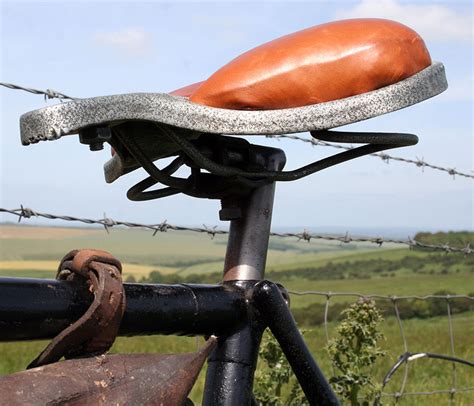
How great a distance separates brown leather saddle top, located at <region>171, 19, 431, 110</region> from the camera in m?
1.68

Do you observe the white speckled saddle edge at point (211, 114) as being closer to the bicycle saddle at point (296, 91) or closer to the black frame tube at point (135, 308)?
the bicycle saddle at point (296, 91)

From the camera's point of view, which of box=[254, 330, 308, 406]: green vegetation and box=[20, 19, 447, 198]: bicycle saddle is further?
box=[254, 330, 308, 406]: green vegetation

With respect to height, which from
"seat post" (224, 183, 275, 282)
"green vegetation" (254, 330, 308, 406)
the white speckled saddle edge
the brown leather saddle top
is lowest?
"green vegetation" (254, 330, 308, 406)

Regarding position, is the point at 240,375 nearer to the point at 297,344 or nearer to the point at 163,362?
the point at 297,344

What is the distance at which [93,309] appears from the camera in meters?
1.54

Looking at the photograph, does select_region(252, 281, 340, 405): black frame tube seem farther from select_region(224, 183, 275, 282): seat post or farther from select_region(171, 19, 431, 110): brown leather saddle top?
select_region(171, 19, 431, 110): brown leather saddle top

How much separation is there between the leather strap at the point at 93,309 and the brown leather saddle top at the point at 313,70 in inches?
13.4

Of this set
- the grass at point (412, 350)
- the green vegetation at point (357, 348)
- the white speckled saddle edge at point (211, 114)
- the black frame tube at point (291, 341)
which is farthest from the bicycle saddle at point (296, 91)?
the grass at point (412, 350)

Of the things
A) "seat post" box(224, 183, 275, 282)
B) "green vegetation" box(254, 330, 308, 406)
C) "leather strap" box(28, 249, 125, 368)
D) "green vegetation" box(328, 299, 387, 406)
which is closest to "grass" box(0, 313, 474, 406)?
"green vegetation" box(328, 299, 387, 406)

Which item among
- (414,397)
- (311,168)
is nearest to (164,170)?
(311,168)

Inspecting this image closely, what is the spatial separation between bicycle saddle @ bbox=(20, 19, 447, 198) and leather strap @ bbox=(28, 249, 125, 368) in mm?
206

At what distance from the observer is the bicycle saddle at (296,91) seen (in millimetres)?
1630

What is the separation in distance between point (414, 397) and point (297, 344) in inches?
118

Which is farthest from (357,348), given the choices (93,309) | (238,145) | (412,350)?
(412,350)
